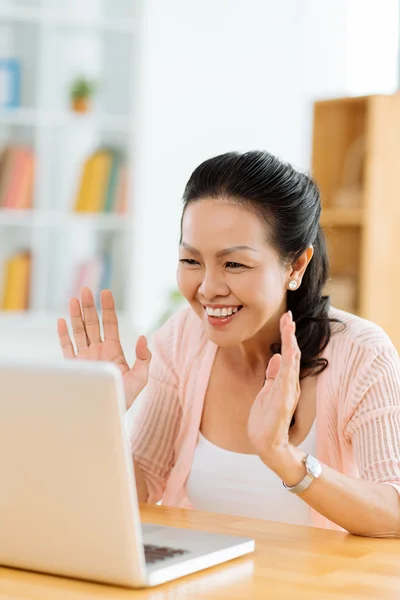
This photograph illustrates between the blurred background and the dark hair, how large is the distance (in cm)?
221

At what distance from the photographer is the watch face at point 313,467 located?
5.11ft

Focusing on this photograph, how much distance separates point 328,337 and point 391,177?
83.9 inches

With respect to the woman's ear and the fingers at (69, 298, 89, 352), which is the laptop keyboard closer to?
the fingers at (69, 298, 89, 352)

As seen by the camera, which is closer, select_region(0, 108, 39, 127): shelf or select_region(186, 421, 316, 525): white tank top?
select_region(186, 421, 316, 525): white tank top

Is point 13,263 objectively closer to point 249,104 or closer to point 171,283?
point 171,283

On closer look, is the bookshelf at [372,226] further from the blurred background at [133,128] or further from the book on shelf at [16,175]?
the book on shelf at [16,175]

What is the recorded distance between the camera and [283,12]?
14.3 feet

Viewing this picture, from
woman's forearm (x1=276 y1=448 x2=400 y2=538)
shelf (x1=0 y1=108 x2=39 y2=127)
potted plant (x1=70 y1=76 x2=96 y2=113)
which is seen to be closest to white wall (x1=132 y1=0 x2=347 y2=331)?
potted plant (x1=70 y1=76 x2=96 y2=113)

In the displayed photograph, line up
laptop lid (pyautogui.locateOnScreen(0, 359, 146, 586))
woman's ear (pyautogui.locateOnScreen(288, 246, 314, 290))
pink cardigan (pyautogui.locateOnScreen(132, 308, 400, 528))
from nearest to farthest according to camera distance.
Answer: laptop lid (pyautogui.locateOnScreen(0, 359, 146, 586)) → pink cardigan (pyautogui.locateOnScreen(132, 308, 400, 528)) → woman's ear (pyautogui.locateOnScreen(288, 246, 314, 290))

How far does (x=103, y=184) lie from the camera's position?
14.2 feet

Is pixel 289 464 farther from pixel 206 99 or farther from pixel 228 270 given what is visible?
pixel 206 99

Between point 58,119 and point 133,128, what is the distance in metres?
0.33

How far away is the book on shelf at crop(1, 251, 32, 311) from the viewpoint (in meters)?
4.37

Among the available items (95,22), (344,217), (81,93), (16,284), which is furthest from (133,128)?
(344,217)
